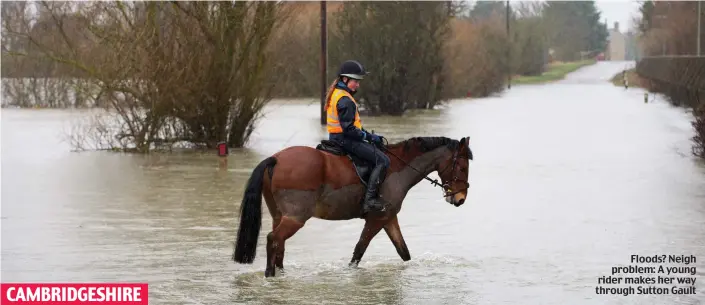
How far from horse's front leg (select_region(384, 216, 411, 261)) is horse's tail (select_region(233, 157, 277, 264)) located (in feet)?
4.18

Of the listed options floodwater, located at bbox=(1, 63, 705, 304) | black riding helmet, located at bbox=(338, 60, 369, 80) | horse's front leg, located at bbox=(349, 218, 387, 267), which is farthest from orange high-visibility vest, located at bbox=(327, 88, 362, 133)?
floodwater, located at bbox=(1, 63, 705, 304)

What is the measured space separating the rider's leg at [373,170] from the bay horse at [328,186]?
0.08 meters

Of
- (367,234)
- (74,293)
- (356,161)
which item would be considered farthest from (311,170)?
(74,293)

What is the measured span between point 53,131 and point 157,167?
44.9 ft

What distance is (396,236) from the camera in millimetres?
12344

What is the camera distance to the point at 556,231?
50.4 feet

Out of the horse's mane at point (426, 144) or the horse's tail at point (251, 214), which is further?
the horse's mane at point (426, 144)

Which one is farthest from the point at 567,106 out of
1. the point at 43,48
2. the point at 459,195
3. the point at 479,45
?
the point at 459,195

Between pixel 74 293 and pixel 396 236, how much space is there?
9.76ft

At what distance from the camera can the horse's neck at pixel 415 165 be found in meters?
12.2

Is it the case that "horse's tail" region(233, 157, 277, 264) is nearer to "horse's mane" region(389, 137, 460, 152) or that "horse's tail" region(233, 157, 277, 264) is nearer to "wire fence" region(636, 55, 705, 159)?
"horse's mane" region(389, 137, 460, 152)

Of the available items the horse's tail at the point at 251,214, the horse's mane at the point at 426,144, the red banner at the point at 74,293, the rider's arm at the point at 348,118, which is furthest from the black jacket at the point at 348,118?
the red banner at the point at 74,293

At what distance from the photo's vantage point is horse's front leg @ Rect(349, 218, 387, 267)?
11984 millimetres

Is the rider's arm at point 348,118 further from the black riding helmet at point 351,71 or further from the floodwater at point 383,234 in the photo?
the floodwater at point 383,234
